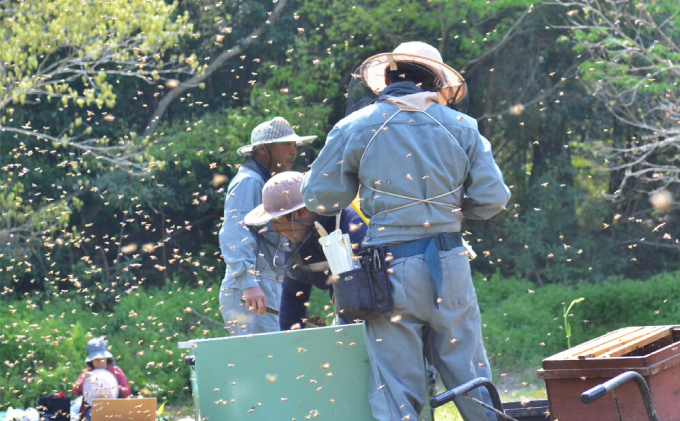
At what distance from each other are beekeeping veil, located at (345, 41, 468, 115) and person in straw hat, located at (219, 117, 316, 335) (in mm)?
1020

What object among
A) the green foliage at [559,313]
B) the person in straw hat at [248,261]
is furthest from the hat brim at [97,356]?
the green foliage at [559,313]

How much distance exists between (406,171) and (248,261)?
1.52m

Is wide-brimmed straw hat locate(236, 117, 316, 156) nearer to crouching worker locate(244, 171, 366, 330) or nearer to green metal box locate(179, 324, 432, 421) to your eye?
crouching worker locate(244, 171, 366, 330)

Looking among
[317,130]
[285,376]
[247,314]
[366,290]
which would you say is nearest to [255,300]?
[247,314]

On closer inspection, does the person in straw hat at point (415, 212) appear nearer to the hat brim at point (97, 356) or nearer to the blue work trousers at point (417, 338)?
the blue work trousers at point (417, 338)

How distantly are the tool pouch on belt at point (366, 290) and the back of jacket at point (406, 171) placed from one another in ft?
0.32

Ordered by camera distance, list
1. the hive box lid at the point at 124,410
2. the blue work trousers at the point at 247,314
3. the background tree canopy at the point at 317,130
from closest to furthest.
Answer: the hive box lid at the point at 124,410
the blue work trousers at the point at 247,314
the background tree canopy at the point at 317,130

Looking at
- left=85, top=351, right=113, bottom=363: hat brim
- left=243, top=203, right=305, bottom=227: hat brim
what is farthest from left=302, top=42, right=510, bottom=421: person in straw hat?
left=85, top=351, right=113, bottom=363: hat brim

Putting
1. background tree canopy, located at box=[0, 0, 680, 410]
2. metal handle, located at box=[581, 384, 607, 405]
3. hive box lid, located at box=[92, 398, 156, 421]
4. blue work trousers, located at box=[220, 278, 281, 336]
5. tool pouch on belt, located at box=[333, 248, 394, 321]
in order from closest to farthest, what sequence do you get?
1. metal handle, located at box=[581, 384, 607, 405]
2. tool pouch on belt, located at box=[333, 248, 394, 321]
3. hive box lid, located at box=[92, 398, 156, 421]
4. blue work trousers, located at box=[220, 278, 281, 336]
5. background tree canopy, located at box=[0, 0, 680, 410]

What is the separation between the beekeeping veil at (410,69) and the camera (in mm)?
3338

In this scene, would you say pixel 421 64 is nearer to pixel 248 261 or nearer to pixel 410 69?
pixel 410 69

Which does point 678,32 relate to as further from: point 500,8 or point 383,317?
point 383,317

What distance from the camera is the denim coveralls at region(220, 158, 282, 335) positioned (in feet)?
14.4

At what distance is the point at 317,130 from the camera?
405 inches
